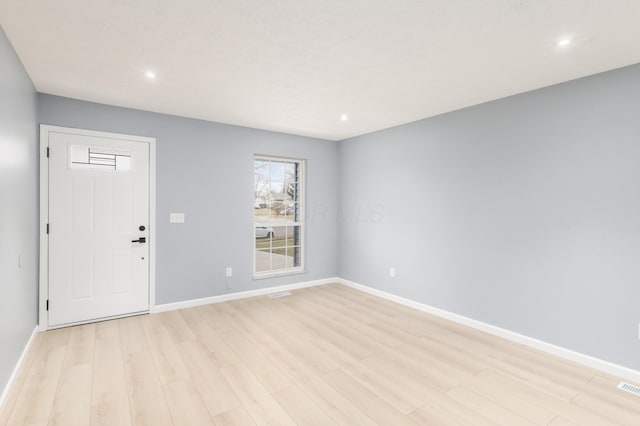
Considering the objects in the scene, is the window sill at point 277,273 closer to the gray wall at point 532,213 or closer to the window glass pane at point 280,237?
the window glass pane at point 280,237

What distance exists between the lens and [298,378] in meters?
2.51

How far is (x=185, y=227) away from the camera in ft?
13.8

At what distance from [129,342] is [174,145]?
7.83 feet

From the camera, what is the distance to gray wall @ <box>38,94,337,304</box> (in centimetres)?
376

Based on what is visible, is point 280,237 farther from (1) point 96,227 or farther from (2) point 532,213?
(2) point 532,213

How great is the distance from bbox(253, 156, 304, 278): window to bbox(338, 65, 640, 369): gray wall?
5.09 feet

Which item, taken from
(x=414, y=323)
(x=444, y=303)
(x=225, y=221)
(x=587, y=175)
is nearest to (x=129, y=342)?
(x=225, y=221)

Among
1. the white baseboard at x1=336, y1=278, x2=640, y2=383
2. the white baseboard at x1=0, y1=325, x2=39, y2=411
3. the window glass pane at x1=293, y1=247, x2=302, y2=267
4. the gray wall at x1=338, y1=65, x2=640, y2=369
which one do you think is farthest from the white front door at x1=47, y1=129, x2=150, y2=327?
the white baseboard at x1=336, y1=278, x2=640, y2=383

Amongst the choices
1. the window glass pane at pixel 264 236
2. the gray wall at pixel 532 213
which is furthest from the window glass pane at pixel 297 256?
the gray wall at pixel 532 213

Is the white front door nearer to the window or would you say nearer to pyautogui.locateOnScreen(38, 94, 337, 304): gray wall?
pyautogui.locateOnScreen(38, 94, 337, 304): gray wall

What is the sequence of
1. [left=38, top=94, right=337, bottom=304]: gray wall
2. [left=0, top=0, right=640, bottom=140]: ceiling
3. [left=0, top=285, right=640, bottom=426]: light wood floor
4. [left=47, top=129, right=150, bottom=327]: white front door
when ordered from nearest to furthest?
[left=0, top=0, right=640, bottom=140]: ceiling
[left=0, top=285, right=640, bottom=426]: light wood floor
[left=47, top=129, right=150, bottom=327]: white front door
[left=38, top=94, right=337, bottom=304]: gray wall

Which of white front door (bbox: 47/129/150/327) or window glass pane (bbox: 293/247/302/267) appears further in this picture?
window glass pane (bbox: 293/247/302/267)

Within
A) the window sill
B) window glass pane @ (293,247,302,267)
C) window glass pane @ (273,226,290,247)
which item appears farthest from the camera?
window glass pane @ (293,247,302,267)

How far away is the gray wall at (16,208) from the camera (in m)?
2.16
